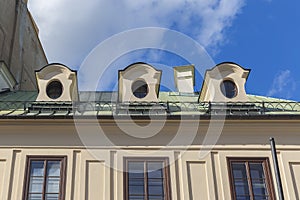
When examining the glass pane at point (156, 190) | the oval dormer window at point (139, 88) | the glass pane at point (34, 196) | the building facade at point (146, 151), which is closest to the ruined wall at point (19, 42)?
the building facade at point (146, 151)

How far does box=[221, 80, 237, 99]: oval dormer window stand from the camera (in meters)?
15.6

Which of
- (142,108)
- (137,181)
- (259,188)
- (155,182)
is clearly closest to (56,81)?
(142,108)

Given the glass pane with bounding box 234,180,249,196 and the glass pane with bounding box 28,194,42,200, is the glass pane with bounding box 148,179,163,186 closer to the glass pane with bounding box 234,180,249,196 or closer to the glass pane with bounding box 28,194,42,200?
the glass pane with bounding box 234,180,249,196

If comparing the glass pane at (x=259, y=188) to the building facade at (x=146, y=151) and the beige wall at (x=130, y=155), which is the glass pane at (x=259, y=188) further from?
the beige wall at (x=130, y=155)

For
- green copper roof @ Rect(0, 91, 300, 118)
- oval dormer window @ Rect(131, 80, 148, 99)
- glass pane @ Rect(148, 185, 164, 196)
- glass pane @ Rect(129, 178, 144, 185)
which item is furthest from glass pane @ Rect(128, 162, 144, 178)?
oval dormer window @ Rect(131, 80, 148, 99)

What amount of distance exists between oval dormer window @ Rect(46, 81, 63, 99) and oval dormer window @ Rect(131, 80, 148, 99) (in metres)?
2.45

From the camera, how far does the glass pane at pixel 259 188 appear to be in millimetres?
13148


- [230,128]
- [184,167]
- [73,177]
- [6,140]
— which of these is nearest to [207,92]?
[230,128]

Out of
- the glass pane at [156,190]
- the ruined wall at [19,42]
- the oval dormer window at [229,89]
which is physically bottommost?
the glass pane at [156,190]

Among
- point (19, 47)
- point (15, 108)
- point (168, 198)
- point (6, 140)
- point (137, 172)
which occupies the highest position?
point (19, 47)

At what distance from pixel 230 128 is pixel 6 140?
21.8ft

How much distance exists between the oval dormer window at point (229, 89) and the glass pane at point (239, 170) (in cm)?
269

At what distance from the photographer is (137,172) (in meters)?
13.6

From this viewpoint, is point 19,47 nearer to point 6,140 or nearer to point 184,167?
point 6,140
